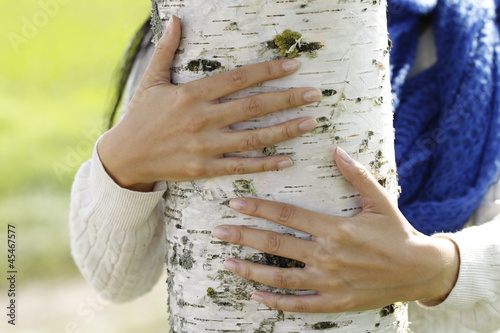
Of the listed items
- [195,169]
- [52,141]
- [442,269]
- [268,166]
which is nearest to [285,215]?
[268,166]

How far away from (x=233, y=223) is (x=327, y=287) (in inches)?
9.7

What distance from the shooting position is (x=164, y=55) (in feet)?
4.49

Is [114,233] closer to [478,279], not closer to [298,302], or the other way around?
[298,302]

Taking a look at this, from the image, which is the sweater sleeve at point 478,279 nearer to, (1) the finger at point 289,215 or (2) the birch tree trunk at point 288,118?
(2) the birch tree trunk at point 288,118

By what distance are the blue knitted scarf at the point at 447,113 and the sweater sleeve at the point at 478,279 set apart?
1.34 feet

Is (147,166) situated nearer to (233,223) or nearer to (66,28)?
(233,223)

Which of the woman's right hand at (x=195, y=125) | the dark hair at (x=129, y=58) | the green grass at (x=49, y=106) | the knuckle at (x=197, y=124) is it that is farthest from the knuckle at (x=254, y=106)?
the green grass at (x=49, y=106)

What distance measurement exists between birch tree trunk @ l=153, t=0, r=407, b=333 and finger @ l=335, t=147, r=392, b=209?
18mm

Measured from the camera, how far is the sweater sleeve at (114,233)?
5.10 ft

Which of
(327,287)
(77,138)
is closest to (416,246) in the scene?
(327,287)

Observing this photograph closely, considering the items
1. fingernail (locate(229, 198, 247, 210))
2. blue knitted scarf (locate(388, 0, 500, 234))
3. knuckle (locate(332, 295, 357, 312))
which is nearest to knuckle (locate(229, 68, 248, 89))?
fingernail (locate(229, 198, 247, 210))

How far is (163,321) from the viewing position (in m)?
4.68

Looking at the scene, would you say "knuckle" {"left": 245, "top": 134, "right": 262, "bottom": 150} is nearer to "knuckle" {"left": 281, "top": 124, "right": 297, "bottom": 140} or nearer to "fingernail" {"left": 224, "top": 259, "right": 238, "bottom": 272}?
"knuckle" {"left": 281, "top": 124, "right": 297, "bottom": 140}

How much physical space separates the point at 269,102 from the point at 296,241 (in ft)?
0.98
